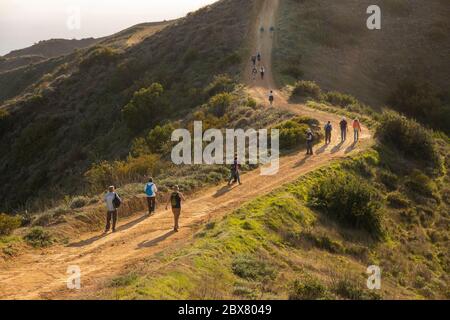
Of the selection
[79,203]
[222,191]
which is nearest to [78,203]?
[79,203]

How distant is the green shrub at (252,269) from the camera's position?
509 inches

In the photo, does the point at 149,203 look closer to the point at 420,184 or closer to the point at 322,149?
the point at 322,149

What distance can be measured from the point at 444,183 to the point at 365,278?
1303 cm

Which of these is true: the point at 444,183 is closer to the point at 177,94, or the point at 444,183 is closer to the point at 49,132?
the point at 177,94

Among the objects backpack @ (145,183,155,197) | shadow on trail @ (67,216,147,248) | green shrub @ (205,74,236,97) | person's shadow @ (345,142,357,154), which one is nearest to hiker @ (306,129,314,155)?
person's shadow @ (345,142,357,154)

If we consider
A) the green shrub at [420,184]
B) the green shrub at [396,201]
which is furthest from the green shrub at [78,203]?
the green shrub at [420,184]

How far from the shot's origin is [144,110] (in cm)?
4403

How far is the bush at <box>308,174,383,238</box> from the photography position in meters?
18.9

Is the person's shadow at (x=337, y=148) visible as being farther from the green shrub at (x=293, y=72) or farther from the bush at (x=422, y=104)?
the green shrub at (x=293, y=72)

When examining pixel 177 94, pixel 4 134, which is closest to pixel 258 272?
pixel 177 94

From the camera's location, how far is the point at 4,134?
174ft

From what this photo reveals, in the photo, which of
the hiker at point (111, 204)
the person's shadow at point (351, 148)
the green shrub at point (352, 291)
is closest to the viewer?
the green shrub at point (352, 291)

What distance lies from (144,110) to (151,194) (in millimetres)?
25557

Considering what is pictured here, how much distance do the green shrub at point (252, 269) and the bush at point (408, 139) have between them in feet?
54.9
